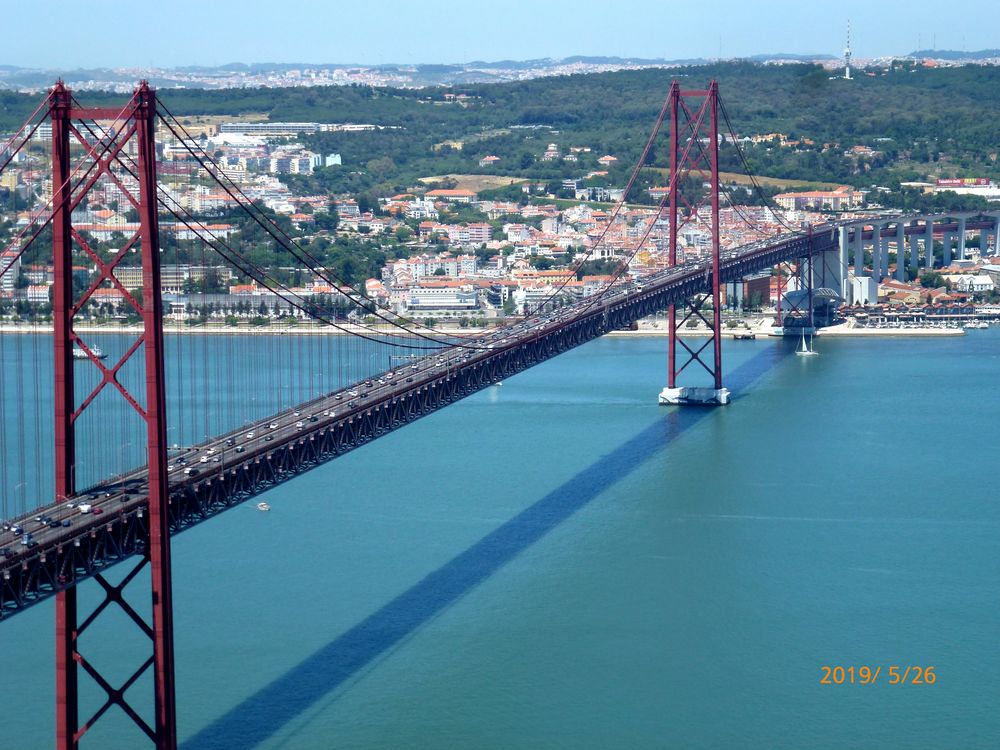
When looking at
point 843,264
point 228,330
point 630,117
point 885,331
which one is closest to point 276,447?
point 228,330

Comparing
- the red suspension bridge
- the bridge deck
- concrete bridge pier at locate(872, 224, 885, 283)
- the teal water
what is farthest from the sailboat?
the teal water

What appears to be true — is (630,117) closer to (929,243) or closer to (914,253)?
(914,253)

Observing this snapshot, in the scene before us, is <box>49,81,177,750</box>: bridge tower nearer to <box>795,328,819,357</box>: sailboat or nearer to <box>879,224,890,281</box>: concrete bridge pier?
<box>795,328,819,357</box>: sailboat

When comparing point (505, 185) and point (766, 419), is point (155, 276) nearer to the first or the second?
point (766, 419)

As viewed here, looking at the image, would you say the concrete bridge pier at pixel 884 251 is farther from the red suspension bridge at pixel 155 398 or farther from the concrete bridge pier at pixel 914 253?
the red suspension bridge at pixel 155 398

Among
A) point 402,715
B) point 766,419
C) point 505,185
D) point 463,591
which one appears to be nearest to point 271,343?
point 766,419
